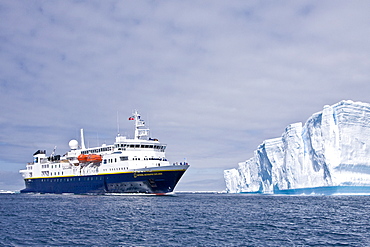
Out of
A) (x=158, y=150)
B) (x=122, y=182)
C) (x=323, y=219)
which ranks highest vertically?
(x=158, y=150)

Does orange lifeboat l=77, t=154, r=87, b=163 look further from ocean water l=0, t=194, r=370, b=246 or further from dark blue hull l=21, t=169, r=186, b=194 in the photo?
ocean water l=0, t=194, r=370, b=246

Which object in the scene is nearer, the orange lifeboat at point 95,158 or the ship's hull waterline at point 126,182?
the ship's hull waterline at point 126,182

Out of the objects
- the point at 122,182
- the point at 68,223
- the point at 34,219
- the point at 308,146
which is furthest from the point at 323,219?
the point at 308,146

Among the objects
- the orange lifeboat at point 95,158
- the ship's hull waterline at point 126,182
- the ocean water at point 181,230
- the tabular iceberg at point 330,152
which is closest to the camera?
the ocean water at point 181,230

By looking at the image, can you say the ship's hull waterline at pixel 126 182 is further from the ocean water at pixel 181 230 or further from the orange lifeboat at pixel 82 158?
the ocean water at pixel 181 230

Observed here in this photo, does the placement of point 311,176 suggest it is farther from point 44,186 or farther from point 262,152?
point 44,186

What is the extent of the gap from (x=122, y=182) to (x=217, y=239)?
3225 cm

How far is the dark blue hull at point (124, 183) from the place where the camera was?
45.6m

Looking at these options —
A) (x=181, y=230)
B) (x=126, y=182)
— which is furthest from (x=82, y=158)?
(x=181, y=230)

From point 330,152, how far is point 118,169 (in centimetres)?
2753

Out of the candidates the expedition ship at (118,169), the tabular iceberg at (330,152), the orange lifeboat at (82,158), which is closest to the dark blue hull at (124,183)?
the expedition ship at (118,169)

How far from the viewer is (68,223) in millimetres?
21984

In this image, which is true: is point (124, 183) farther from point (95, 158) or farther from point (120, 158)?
point (95, 158)

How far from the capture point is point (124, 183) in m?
47.6
